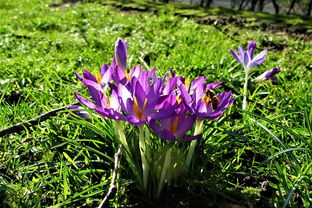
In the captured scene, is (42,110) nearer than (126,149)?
No

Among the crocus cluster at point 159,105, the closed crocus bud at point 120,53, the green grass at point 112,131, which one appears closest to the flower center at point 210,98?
the crocus cluster at point 159,105

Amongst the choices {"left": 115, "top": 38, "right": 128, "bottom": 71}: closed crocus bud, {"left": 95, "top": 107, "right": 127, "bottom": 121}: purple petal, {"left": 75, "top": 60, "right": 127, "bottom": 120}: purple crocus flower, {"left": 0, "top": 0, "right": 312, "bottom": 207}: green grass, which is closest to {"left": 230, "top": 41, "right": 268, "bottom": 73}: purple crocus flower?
{"left": 0, "top": 0, "right": 312, "bottom": 207}: green grass

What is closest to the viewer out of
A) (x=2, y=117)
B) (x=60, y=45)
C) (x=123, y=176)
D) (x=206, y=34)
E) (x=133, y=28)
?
(x=123, y=176)

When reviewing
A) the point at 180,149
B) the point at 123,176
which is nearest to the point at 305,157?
the point at 180,149

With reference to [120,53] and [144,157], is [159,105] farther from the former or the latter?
[120,53]

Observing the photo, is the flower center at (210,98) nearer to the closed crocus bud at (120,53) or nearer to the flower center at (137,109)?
the flower center at (137,109)

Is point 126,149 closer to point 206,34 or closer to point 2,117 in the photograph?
point 2,117

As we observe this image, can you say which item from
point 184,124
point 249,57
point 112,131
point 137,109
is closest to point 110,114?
point 137,109
